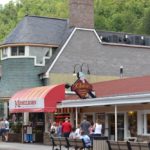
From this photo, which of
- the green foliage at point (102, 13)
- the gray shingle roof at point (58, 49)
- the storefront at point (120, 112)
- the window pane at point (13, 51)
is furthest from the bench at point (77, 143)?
the green foliage at point (102, 13)

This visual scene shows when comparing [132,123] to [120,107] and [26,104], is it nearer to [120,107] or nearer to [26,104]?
[120,107]

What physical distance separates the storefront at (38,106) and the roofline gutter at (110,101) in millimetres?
923

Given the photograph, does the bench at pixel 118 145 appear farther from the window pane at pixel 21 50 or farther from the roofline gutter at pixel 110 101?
the window pane at pixel 21 50

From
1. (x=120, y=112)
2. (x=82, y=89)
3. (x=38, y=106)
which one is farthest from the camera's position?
(x=38, y=106)

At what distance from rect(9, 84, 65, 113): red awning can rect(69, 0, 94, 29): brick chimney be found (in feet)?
31.7

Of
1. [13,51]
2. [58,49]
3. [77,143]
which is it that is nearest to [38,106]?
[58,49]

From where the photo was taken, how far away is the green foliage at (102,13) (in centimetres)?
8888

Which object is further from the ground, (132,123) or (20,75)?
(20,75)

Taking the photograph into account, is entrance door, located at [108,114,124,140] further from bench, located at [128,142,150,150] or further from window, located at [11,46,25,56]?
window, located at [11,46,25,56]

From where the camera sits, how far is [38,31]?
148ft

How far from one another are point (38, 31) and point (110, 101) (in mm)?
17340

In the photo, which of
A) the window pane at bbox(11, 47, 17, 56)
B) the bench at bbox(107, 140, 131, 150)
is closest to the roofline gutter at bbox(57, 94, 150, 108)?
the bench at bbox(107, 140, 131, 150)

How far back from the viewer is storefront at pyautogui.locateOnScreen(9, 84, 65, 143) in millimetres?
35584

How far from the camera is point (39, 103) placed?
36156 mm
